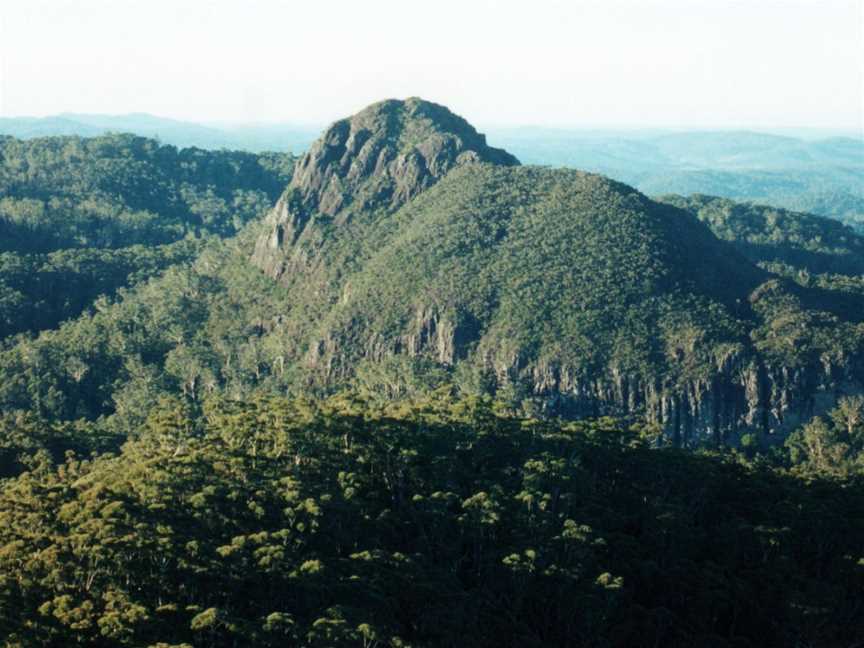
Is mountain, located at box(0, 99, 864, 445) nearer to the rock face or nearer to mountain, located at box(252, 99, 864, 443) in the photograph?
mountain, located at box(252, 99, 864, 443)

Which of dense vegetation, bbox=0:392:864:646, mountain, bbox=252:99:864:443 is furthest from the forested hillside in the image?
mountain, bbox=252:99:864:443

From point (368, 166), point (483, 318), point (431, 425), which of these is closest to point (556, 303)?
point (483, 318)

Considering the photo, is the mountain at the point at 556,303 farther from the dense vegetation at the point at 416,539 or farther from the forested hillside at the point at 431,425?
the dense vegetation at the point at 416,539

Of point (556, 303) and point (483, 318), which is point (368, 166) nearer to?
point (483, 318)

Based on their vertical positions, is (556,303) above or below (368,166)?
below

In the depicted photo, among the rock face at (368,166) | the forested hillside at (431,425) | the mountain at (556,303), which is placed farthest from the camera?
the rock face at (368,166)

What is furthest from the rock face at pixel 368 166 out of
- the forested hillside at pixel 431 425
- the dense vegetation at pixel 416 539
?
the dense vegetation at pixel 416 539
